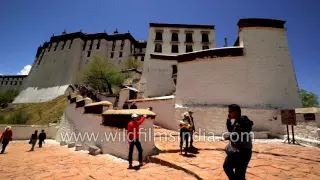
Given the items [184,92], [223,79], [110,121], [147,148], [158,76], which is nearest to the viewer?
[147,148]

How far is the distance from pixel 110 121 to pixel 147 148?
203cm

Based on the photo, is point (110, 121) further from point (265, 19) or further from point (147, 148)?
point (265, 19)

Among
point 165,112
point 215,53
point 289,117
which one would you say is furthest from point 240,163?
point 165,112

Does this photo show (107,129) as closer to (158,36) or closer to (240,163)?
(240,163)

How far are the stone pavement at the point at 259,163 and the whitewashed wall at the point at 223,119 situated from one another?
331 centimetres

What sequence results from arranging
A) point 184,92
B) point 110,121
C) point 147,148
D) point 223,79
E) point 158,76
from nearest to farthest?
point 147,148, point 110,121, point 223,79, point 184,92, point 158,76

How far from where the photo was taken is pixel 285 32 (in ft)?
33.6

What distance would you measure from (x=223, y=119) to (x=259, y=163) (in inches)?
197

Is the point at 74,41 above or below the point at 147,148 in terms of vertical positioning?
above

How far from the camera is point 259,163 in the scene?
4266 millimetres

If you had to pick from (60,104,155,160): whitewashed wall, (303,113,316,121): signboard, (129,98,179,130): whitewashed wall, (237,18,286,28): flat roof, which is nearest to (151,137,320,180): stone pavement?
(60,104,155,160): whitewashed wall

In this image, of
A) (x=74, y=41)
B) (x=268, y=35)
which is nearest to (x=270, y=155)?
(x=268, y=35)

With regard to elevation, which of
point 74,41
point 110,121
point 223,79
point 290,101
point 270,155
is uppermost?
point 74,41

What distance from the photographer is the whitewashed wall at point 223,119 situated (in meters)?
8.61
